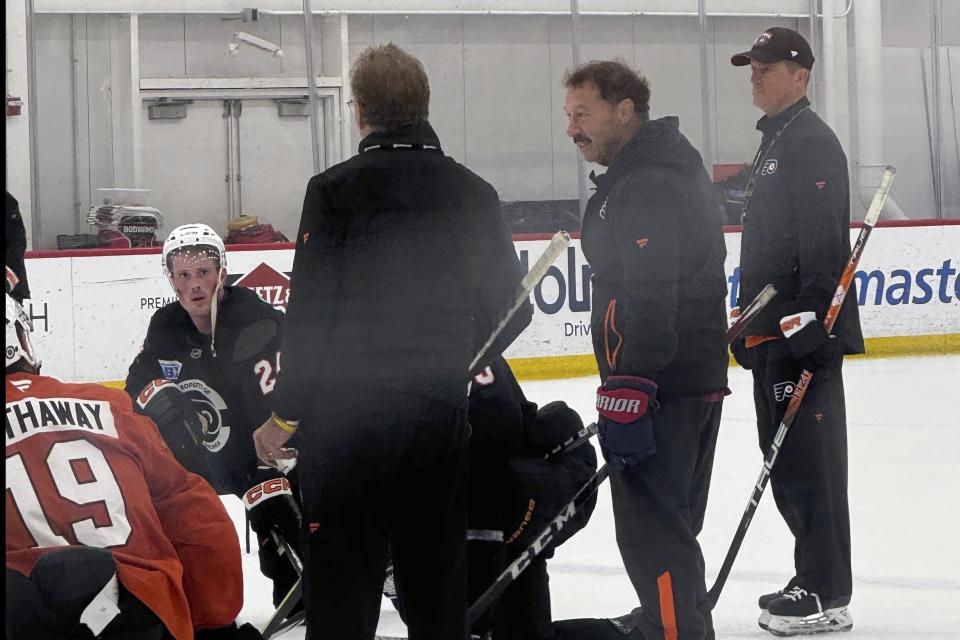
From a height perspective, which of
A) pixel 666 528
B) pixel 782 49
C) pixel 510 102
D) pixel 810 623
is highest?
pixel 510 102

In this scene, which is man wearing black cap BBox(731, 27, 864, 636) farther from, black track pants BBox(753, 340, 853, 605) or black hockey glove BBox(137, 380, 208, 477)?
black hockey glove BBox(137, 380, 208, 477)

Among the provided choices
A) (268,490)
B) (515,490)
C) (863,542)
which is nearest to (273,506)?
(268,490)

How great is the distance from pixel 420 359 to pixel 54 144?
6.95 m

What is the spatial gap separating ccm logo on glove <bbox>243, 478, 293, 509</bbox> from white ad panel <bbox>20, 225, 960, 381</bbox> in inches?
97.2

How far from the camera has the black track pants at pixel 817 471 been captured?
2309mm

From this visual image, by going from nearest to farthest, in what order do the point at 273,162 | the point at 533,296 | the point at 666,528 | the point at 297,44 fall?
the point at 666,528
the point at 533,296
the point at 273,162
the point at 297,44

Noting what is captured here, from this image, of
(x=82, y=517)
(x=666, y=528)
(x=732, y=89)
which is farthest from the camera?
(x=732, y=89)

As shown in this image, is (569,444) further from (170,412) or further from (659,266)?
(170,412)

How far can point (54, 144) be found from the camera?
7.96 m

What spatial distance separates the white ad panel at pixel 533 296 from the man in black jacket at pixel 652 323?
2.81 meters

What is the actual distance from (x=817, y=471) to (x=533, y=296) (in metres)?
3.45

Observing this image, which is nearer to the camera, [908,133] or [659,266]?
[659,266]

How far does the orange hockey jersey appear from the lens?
4.88 ft

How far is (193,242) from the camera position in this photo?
2373mm
